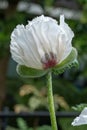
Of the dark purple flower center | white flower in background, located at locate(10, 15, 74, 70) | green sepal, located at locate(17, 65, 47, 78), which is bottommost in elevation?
green sepal, located at locate(17, 65, 47, 78)

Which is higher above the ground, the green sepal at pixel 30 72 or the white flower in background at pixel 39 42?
the white flower in background at pixel 39 42

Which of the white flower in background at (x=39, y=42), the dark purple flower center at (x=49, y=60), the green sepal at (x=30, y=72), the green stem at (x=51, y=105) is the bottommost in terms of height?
the green stem at (x=51, y=105)

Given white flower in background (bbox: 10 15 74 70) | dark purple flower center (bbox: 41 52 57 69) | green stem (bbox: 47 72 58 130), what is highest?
white flower in background (bbox: 10 15 74 70)

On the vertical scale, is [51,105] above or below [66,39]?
below

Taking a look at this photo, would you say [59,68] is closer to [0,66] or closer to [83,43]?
[83,43]

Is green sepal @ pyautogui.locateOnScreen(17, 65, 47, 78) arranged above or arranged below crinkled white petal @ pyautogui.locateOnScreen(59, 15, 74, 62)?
A: below

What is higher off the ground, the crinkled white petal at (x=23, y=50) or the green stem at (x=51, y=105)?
the crinkled white petal at (x=23, y=50)

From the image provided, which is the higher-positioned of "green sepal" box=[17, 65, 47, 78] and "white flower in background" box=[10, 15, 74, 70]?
"white flower in background" box=[10, 15, 74, 70]
